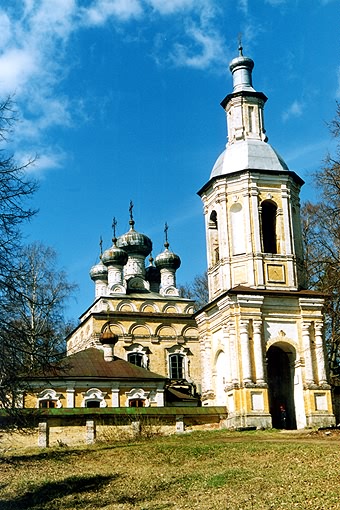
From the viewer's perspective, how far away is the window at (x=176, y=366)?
3088cm

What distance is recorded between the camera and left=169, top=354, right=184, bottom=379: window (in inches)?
1216

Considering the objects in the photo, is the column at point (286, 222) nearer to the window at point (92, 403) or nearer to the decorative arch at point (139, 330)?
the window at point (92, 403)

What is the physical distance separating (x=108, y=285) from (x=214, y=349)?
29.4ft

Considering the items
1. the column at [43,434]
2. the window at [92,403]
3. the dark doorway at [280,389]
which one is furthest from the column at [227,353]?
the column at [43,434]

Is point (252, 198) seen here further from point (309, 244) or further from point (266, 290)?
point (309, 244)

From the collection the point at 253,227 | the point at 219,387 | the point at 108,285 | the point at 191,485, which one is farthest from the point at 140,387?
→ the point at 191,485

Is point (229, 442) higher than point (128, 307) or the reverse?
the reverse

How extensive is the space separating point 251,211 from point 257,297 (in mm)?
2805

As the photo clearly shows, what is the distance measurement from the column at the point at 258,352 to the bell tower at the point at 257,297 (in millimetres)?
29

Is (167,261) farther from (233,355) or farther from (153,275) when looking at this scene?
(233,355)

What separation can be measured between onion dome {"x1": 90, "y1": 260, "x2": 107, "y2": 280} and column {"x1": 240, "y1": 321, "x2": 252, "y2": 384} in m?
12.1

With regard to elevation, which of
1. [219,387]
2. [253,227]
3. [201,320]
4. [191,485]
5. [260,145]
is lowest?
[191,485]

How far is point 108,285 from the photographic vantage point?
32.9 metres

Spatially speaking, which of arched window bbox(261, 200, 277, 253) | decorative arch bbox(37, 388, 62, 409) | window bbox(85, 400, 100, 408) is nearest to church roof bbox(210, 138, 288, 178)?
arched window bbox(261, 200, 277, 253)
